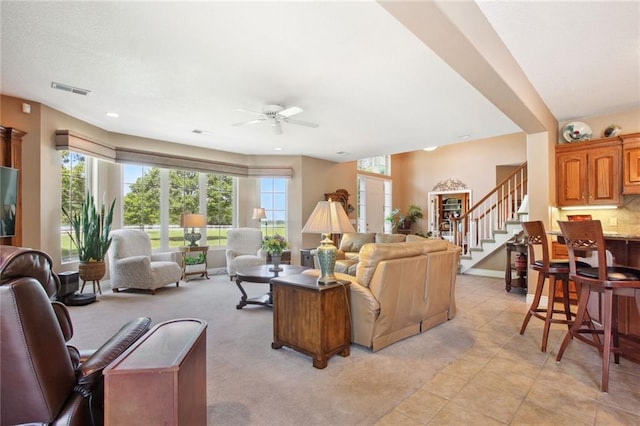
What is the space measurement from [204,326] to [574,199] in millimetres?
4917

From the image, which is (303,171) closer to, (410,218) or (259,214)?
(259,214)

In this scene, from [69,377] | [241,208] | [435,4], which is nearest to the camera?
[69,377]

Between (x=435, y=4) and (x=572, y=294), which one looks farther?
(x=572, y=294)

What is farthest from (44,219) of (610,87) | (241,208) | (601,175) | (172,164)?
(601,175)

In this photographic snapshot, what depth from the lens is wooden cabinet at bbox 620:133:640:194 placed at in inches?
157

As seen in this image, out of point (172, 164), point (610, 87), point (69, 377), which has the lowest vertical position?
point (69, 377)

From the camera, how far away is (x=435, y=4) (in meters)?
1.67

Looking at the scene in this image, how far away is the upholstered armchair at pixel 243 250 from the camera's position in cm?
586

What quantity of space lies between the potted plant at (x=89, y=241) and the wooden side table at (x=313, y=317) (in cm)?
329

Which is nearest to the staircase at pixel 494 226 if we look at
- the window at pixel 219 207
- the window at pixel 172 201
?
Result: the window at pixel 219 207

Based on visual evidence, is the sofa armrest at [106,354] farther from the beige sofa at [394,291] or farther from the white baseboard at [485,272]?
the white baseboard at [485,272]

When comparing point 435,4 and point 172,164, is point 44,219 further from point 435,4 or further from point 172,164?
point 435,4

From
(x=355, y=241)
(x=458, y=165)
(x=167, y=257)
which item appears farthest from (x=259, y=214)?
(x=458, y=165)

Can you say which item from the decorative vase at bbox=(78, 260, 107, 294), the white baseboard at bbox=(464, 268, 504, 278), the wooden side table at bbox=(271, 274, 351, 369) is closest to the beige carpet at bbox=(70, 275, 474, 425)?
the wooden side table at bbox=(271, 274, 351, 369)
